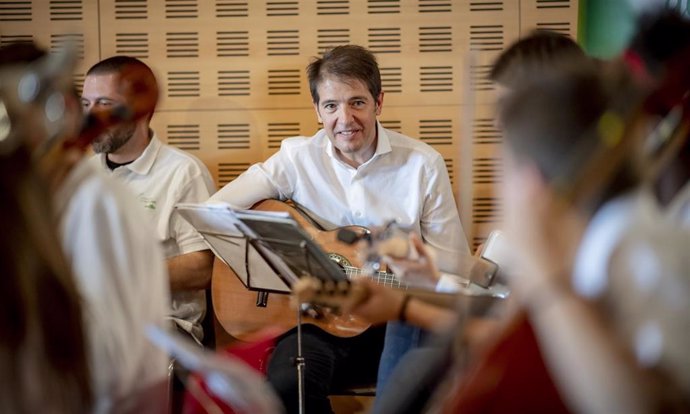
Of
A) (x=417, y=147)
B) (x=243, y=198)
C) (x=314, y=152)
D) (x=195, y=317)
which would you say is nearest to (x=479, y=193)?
(x=417, y=147)

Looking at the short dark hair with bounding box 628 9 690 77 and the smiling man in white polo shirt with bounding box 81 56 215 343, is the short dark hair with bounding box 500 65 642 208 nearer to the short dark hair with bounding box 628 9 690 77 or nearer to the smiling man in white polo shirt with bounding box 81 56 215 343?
the short dark hair with bounding box 628 9 690 77

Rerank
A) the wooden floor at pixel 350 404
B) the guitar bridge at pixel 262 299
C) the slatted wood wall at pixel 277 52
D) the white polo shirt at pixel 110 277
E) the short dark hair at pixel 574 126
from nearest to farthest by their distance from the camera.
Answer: the short dark hair at pixel 574 126, the white polo shirt at pixel 110 277, the guitar bridge at pixel 262 299, the wooden floor at pixel 350 404, the slatted wood wall at pixel 277 52

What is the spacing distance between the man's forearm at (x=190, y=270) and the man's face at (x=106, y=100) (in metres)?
0.49

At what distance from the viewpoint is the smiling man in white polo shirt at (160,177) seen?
130 inches

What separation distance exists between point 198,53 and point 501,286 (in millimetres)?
1902

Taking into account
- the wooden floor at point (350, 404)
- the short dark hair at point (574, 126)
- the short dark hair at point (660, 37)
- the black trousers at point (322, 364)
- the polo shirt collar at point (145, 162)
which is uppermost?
the short dark hair at point (660, 37)

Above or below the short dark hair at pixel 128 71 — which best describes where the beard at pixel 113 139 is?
below

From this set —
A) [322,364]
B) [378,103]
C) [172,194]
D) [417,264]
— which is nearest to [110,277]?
[417,264]

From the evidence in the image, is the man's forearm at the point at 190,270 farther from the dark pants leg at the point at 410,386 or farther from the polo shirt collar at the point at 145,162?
the dark pants leg at the point at 410,386

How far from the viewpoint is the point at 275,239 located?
7.91ft

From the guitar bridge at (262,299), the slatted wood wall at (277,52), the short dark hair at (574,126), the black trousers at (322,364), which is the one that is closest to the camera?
the short dark hair at (574,126)

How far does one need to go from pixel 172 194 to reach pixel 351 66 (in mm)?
803

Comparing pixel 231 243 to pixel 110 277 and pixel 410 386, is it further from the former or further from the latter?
pixel 110 277

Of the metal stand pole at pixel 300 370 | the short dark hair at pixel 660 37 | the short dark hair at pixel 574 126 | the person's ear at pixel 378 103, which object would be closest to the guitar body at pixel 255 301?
the metal stand pole at pixel 300 370
